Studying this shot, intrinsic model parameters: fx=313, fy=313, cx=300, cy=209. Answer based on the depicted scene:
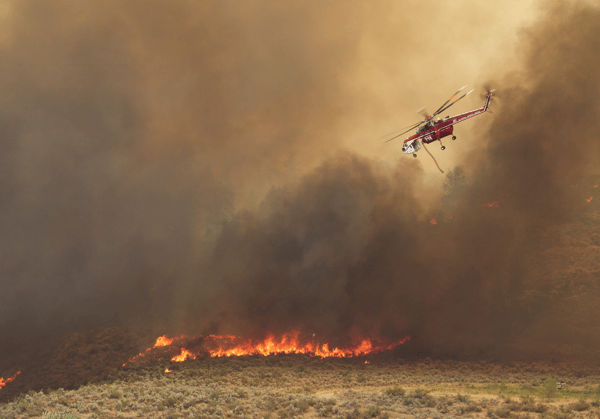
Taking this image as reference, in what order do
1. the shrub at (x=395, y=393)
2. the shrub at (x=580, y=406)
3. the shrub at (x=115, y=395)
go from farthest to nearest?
the shrub at (x=115, y=395) → the shrub at (x=395, y=393) → the shrub at (x=580, y=406)

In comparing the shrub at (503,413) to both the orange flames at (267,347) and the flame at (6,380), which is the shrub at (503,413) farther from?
the flame at (6,380)

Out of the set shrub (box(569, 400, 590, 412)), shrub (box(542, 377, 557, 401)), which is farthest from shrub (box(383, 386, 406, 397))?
shrub (box(569, 400, 590, 412))

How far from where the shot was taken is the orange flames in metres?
35.0

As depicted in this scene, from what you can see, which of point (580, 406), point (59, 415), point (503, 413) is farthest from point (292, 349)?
point (580, 406)

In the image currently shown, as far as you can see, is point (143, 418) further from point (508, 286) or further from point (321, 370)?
point (508, 286)

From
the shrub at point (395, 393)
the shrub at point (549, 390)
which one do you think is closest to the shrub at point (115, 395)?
the shrub at point (395, 393)

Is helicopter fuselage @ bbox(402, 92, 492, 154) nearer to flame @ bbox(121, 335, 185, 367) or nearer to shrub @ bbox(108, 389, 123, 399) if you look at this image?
shrub @ bbox(108, 389, 123, 399)

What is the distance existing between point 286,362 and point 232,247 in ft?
72.6

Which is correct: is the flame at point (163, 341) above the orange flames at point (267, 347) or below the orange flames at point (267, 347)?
above

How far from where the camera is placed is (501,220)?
42.6 m

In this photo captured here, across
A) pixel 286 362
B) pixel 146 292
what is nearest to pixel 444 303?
pixel 286 362

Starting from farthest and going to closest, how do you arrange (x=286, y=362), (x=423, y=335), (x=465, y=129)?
(x=465, y=129), (x=423, y=335), (x=286, y=362)

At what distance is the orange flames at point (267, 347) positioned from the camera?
1377 inches

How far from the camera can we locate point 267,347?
36844mm
